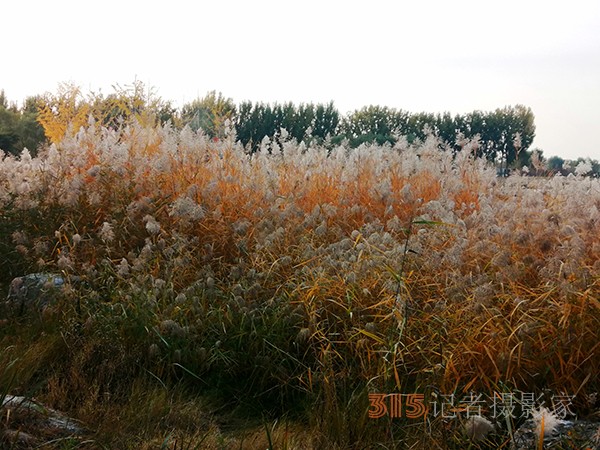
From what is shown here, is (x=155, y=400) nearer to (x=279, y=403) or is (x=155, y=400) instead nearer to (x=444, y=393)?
(x=279, y=403)

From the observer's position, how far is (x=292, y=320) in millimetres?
4258

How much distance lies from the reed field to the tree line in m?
14.0

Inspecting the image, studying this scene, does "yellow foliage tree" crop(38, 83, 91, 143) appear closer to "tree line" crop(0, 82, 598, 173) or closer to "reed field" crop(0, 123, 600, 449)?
"tree line" crop(0, 82, 598, 173)

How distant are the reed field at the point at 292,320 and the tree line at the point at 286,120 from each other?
13956 millimetres

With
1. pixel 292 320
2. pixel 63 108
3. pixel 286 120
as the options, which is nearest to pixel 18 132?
pixel 63 108

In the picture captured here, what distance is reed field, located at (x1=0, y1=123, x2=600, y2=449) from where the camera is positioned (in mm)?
3596

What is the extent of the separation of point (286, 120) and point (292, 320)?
26.7 metres

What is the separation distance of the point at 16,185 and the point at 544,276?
4.83 meters

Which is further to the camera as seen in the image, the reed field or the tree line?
the tree line

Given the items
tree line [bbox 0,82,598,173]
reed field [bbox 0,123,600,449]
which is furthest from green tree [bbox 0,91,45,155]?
reed field [bbox 0,123,600,449]

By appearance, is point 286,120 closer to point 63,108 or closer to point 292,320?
point 63,108

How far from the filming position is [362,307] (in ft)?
13.7

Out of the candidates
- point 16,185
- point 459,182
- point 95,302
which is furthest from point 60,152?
point 459,182

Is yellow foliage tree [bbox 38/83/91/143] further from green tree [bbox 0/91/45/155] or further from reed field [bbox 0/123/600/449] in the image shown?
reed field [bbox 0/123/600/449]
